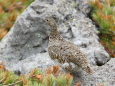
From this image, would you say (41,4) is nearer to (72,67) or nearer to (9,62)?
(9,62)

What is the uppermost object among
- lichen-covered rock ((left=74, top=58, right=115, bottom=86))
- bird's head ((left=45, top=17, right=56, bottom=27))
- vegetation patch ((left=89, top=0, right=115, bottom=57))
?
bird's head ((left=45, top=17, right=56, bottom=27))

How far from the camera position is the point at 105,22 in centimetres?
679

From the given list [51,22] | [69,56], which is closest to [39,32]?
[51,22]

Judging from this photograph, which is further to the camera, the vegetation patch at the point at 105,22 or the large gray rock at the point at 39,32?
the vegetation patch at the point at 105,22

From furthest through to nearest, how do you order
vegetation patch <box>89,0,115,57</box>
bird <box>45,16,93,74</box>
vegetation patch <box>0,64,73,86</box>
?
vegetation patch <box>89,0,115,57</box> → bird <box>45,16,93,74</box> → vegetation patch <box>0,64,73,86</box>

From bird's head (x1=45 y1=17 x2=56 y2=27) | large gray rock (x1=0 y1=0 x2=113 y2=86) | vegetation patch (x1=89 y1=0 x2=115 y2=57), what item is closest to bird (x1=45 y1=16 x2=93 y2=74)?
bird's head (x1=45 y1=17 x2=56 y2=27)

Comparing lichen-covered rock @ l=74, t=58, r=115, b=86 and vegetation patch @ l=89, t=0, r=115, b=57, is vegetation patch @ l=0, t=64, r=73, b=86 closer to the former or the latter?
lichen-covered rock @ l=74, t=58, r=115, b=86

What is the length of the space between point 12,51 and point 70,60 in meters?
2.05

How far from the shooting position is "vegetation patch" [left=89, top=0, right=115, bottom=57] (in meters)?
6.69

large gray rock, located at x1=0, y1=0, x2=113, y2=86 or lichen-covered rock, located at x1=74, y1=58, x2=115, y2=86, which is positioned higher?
lichen-covered rock, located at x1=74, y1=58, x2=115, y2=86

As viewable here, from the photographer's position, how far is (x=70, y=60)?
16.0 ft

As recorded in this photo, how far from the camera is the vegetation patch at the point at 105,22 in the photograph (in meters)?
6.69

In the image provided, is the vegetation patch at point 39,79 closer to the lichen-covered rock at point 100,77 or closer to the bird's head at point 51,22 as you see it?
the lichen-covered rock at point 100,77

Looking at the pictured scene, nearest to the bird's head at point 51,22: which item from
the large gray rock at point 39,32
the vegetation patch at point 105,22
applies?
the large gray rock at point 39,32
